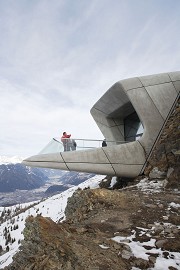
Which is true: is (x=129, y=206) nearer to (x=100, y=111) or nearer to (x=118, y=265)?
(x=118, y=265)

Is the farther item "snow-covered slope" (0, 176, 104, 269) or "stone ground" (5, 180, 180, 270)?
"snow-covered slope" (0, 176, 104, 269)

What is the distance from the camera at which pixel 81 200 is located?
10070 mm

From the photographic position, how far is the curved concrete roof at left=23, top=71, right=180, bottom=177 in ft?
58.3

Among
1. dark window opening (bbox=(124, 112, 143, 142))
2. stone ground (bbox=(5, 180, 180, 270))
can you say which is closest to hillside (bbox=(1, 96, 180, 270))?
stone ground (bbox=(5, 180, 180, 270))

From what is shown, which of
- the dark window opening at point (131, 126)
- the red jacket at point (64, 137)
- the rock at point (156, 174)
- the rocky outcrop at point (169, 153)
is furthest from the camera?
the dark window opening at point (131, 126)

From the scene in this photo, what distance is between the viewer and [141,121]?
800 inches

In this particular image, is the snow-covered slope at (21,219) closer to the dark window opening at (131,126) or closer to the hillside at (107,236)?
the dark window opening at (131,126)

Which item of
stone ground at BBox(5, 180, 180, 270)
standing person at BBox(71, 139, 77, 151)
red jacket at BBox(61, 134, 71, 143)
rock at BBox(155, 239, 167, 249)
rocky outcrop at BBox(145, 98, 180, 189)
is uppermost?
red jacket at BBox(61, 134, 71, 143)

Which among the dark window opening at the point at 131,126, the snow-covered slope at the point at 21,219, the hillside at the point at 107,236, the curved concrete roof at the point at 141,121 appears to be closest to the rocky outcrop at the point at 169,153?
the curved concrete roof at the point at 141,121

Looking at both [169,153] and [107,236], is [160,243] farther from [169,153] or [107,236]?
[169,153]

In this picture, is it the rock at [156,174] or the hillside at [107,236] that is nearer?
the hillside at [107,236]

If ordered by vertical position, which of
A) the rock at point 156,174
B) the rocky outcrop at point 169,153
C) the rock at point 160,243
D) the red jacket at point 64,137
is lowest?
the rock at point 160,243

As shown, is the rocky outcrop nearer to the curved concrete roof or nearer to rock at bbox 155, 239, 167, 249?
the curved concrete roof

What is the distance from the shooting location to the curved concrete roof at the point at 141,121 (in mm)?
17766
